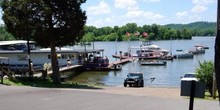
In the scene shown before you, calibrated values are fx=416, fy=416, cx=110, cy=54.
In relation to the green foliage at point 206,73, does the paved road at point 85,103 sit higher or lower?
lower

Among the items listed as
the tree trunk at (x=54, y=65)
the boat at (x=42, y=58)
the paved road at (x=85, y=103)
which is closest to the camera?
the paved road at (x=85, y=103)

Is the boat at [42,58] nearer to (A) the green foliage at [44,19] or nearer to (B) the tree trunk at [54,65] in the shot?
(B) the tree trunk at [54,65]

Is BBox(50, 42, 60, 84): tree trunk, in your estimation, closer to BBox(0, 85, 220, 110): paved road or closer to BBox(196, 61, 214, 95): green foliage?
BBox(0, 85, 220, 110): paved road

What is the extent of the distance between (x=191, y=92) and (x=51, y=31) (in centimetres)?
2944

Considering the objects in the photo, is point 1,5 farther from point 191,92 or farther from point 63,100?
point 191,92

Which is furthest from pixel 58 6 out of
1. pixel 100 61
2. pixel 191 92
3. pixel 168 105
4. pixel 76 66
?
pixel 100 61

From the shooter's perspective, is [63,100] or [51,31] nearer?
[63,100]

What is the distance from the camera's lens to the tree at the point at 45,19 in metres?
35.3

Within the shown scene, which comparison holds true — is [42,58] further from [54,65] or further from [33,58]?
[54,65]

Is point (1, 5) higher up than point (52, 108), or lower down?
higher up

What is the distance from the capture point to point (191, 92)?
25.7ft

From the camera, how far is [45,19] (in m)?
35.7

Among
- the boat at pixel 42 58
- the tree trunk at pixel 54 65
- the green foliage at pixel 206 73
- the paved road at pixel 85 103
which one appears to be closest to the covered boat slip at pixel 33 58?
the boat at pixel 42 58

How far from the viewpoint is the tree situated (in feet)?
116
